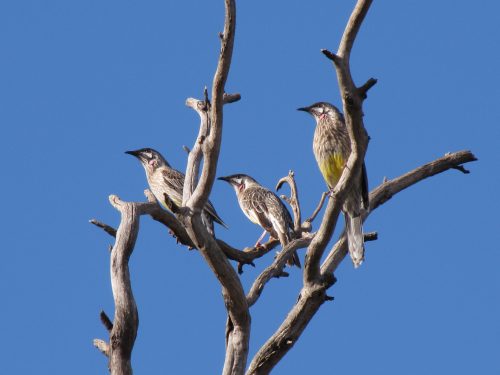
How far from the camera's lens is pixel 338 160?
851 centimetres

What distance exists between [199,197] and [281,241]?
8.91 ft

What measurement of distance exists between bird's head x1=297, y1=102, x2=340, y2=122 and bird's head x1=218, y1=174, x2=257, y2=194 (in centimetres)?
229

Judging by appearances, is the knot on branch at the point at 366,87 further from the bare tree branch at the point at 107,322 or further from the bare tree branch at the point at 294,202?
the bare tree branch at the point at 294,202

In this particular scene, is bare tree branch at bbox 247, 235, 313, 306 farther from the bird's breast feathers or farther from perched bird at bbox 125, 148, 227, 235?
perched bird at bbox 125, 148, 227, 235

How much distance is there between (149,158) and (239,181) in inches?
43.6

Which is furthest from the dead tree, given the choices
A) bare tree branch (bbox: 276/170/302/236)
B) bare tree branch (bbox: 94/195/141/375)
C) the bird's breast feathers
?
bare tree branch (bbox: 276/170/302/236)

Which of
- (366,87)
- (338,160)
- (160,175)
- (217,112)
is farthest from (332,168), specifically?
(160,175)

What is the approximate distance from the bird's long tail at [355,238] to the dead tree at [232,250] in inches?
3.3

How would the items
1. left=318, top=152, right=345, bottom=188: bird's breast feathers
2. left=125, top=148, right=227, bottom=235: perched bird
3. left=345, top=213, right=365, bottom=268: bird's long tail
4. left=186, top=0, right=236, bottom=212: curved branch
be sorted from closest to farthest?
left=186, top=0, right=236, bottom=212: curved branch < left=345, top=213, right=365, bottom=268: bird's long tail < left=318, top=152, right=345, bottom=188: bird's breast feathers < left=125, top=148, right=227, bottom=235: perched bird

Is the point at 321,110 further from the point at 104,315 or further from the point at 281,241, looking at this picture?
the point at 104,315

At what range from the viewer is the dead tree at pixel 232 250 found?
588 cm

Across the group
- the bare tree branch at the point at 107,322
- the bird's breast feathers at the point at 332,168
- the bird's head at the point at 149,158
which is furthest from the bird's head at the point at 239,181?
the bare tree branch at the point at 107,322

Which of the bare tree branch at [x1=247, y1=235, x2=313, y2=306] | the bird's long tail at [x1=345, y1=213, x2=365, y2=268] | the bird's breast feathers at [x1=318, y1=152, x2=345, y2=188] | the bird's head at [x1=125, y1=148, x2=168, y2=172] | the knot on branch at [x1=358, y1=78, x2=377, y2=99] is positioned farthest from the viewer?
the bird's head at [x1=125, y1=148, x2=168, y2=172]

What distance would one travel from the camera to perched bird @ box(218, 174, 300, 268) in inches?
377
